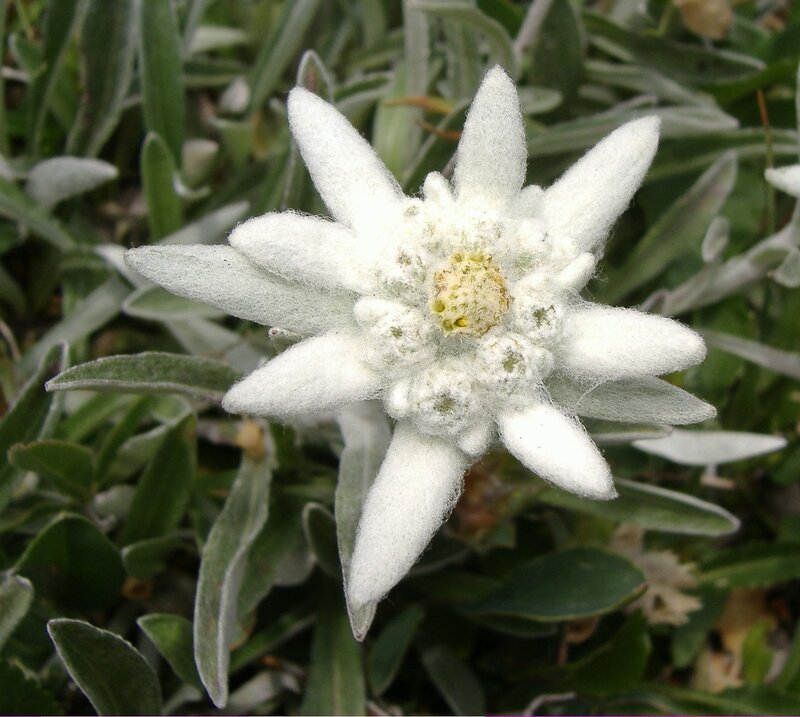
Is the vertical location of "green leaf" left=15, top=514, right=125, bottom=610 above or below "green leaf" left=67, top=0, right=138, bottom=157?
below

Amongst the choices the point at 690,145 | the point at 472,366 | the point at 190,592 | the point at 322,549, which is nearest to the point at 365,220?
the point at 472,366

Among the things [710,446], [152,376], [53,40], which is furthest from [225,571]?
[53,40]

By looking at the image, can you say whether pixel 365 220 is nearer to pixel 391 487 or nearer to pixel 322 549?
pixel 391 487

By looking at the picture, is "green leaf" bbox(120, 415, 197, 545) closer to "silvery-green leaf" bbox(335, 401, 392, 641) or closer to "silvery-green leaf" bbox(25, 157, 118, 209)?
"silvery-green leaf" bbox(335, 401, 392, 641)

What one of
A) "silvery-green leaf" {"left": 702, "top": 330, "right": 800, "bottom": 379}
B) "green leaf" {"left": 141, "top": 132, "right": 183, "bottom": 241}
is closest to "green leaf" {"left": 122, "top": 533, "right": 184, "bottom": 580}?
"green leaf" {"left": 141, "top": 132, "right": 183, "bottom": 241}

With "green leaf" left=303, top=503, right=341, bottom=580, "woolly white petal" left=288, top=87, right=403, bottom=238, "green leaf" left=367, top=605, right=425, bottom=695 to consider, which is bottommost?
"green leaf" left=367, top=605, right=425, bottom=695

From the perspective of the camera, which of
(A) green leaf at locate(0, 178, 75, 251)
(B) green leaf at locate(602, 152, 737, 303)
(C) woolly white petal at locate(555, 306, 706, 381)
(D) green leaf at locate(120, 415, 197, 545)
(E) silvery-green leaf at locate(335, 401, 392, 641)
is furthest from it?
(B) green leaf at locate(602, 152, 737, 303)
